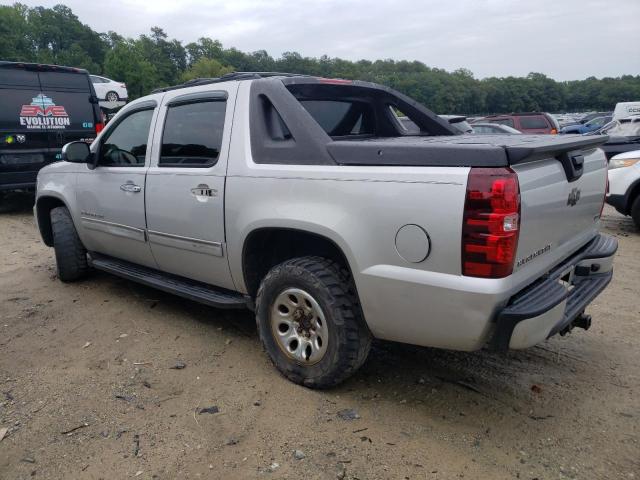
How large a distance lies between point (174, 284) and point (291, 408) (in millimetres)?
1497

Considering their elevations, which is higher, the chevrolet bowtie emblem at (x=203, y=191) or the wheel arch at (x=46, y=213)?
the chevrolet bowtie emblem at (x=203, y=191)

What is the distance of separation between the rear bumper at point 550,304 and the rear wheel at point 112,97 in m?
23.2

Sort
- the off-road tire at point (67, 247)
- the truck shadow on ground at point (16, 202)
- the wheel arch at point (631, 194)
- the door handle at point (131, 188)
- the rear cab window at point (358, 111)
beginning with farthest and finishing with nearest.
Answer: the truck shadow on ground at point (16, 202) → the wheel arch at point (631, 194) → the off-road tire at point (67, 247) → the door handle at point (131, 188) → the rear cab window at point (358, 111)

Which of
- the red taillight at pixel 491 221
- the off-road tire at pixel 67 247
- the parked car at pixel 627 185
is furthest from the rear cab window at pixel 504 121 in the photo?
the red taillight at pixel 491 221

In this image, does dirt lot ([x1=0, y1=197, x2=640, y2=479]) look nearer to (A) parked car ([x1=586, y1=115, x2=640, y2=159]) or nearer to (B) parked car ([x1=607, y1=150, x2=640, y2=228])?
(B) parked car ([x1=607, y1=150, x2=640, y2=228])

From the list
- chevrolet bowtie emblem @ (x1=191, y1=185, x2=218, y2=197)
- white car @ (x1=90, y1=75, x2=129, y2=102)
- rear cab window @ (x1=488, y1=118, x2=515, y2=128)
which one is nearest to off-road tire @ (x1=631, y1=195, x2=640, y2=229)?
chevrolet bowtie emblem @ (x1=191, y1=185, x2=218, y2=197)

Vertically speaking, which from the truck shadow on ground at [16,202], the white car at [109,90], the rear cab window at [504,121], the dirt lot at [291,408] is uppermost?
the white car at [109,90]

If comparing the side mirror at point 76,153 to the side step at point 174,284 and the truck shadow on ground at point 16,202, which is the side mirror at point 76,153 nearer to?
the side step at point 174,284

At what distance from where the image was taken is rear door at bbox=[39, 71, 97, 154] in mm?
8586

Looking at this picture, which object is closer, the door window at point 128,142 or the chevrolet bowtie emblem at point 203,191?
the chevrolet bowtie emblem at point 203,191

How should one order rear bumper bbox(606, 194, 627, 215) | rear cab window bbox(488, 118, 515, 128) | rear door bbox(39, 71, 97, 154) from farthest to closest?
1. rear cab window bbox(488, 118, 515, 128)
2. rear door bbox(39, 71, 97, 154)
3. rear bumper bbox(606, 194, 627, 215)

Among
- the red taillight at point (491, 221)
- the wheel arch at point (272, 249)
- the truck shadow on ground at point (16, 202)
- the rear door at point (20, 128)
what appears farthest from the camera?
the truck shadow on ground at point (16, 202)

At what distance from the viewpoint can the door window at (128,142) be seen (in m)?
4.00

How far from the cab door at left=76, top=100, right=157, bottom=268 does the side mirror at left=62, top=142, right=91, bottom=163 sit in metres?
0.10
